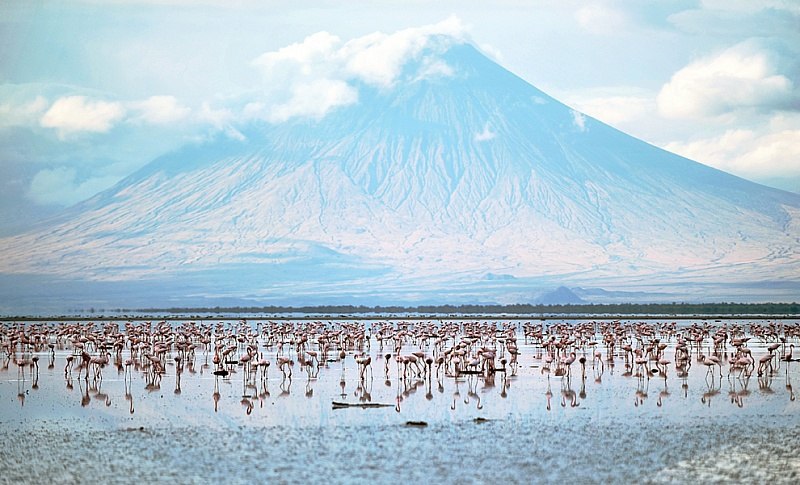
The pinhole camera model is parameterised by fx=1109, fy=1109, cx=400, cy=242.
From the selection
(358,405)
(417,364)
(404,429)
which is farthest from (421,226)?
(404,429)

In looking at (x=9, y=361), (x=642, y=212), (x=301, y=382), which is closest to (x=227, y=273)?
(x=642, y=212)

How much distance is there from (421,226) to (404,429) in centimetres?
13793

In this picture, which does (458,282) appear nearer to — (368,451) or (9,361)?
(9,361)

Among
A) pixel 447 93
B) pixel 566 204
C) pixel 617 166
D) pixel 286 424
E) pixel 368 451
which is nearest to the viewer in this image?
pixel 368 451

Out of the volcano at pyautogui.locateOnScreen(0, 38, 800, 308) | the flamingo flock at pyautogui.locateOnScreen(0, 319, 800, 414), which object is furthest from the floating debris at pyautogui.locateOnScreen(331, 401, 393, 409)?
the volcano at pyautogui.locateOnScreen(0, 38, 800, 308)

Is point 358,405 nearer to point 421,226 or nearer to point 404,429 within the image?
point 404,429

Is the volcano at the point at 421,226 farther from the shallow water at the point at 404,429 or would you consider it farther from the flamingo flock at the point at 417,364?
the shallow water at the point at 404,429

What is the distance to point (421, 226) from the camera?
156 meters

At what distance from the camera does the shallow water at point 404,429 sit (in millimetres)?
15250

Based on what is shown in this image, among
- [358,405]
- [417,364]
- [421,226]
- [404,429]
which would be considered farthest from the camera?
[421,226]

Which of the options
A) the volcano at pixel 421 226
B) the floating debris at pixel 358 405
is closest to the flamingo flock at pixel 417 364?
the floating debris at pixel 358 405

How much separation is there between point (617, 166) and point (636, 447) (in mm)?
158613

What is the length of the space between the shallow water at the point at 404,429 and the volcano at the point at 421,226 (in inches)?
4274

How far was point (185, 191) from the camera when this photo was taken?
6826 inches
